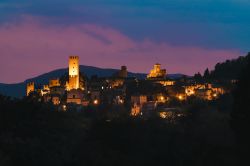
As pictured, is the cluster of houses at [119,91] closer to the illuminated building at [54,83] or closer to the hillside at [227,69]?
the illuminated building at [54,83]

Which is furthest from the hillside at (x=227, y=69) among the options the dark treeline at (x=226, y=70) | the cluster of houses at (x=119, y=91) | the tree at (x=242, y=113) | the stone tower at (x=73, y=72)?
the tree at (x=242, y=113)

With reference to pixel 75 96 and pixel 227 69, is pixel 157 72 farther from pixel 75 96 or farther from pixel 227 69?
pixel 75 96

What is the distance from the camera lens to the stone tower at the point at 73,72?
6359 centimetres

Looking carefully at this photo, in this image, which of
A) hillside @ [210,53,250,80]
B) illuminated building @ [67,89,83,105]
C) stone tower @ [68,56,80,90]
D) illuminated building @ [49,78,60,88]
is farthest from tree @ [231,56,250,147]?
illuminated building @ [49,78,60,88]

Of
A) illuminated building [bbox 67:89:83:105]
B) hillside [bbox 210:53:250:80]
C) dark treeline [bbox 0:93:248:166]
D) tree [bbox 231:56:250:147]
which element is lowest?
dark treeline [bbox 0:93:248:166]

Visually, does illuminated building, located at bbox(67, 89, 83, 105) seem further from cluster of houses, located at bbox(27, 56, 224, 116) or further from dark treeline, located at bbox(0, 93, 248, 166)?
dark treeline, located at bbox(0, 93, 248, 166)

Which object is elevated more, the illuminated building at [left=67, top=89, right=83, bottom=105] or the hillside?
the hillside

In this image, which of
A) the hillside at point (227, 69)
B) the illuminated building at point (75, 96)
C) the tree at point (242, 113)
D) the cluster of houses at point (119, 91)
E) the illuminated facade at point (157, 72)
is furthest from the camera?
the illuminated facade at point (157, 72)

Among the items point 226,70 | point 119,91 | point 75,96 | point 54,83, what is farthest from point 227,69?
point 54,83

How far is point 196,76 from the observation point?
64812 millimetres

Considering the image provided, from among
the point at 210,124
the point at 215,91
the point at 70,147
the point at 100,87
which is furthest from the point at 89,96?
the point at 70,147

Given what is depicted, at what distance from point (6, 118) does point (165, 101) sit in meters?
36.5

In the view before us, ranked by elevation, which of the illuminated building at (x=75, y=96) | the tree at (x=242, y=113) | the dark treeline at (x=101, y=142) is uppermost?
the illuminated building at (x=75, y=96)

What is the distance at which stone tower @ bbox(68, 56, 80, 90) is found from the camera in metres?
63.6
